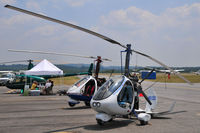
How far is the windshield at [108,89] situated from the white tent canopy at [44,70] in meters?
14.6

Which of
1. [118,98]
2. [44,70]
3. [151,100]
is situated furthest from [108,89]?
[44,70]

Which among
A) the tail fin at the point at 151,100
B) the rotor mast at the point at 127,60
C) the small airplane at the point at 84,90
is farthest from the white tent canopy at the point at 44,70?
the rotor mast at the point at 127,60

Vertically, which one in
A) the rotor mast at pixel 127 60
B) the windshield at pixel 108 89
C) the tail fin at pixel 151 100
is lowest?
the tail fin at pixel 151 100

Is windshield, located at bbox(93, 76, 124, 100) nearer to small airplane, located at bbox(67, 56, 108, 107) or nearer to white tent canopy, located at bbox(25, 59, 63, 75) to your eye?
small airplane, located at bbox(67, 56, 108, 107)

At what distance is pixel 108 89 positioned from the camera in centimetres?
888

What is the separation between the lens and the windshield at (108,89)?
870 cm

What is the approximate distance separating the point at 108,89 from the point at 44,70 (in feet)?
49.5

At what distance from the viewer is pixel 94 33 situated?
23.0ft

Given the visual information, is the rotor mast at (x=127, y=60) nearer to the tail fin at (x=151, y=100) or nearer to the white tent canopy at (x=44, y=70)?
the tail fin at (x=151, y=100)

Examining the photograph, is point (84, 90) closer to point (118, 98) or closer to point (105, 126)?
point (105, 126)

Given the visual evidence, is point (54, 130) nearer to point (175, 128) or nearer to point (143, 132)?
point (143, 132)

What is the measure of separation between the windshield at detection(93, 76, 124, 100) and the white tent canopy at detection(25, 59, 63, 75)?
47.9 ft

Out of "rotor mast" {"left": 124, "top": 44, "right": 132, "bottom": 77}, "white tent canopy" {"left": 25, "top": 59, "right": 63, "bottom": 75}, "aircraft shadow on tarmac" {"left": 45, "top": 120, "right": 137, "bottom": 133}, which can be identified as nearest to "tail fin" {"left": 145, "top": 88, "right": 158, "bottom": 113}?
"aircraft shadow on tarmac" {"left": 45, "top": 120, "right": 137, "bottom": 133}

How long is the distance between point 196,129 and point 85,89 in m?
6.79
